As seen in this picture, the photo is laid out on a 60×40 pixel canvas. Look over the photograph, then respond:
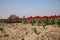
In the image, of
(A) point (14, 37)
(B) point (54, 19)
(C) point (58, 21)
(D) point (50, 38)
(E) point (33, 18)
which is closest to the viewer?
(D) point (50, 38)

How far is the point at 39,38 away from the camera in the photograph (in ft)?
19.7

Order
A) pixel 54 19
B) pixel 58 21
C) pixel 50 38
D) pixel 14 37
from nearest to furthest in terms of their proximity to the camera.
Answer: pixel 50 38, pixel 14 37, pixel 58 21, pixel 54 19

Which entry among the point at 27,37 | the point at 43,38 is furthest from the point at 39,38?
the point at 27,37

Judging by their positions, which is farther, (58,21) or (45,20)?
(45,20)

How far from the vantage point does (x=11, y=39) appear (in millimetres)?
6180

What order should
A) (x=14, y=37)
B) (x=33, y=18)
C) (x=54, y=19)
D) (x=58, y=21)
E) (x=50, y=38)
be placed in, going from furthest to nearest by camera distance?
1. (x=33, y=18)
2. (x=54, y=19)
3. (x=58, y=21)
4. (x=14, y=37)
5. (x=50, y=38)

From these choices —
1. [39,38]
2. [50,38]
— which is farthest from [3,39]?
[50,38]

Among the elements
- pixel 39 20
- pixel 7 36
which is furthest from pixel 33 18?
pixel 7 36

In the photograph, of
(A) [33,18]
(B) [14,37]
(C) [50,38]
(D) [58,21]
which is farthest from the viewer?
(A) [33,18]

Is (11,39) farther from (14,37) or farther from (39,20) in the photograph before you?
(39,20)

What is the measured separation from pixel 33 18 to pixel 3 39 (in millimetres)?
7970

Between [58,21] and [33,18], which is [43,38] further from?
[33,18]

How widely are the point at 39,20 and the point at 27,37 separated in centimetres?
718

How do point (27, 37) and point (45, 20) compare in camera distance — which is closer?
point (27, 37)
